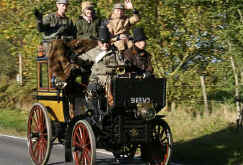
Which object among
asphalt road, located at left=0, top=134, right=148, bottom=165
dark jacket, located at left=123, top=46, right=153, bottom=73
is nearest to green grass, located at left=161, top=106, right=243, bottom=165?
asphalt road, located at left=0, top=134, right=148, bottom=165

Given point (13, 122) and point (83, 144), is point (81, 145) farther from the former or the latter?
point (13, 122)

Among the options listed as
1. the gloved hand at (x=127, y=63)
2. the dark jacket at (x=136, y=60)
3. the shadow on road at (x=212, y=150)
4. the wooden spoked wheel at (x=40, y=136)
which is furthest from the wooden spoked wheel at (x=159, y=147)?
the wooden spoked wheel at (x=40, y=136)

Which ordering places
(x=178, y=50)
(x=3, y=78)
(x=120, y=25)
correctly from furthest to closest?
1. (x=3, y=78)
2. (x=178, y=50)
3. (x=120, y=25)

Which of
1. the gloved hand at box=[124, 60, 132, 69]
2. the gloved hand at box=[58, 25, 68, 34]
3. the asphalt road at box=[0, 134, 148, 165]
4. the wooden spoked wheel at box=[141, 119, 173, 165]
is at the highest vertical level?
the gloved hand at box=[58, 25, 68, 34]

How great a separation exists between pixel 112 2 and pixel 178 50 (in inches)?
83.3

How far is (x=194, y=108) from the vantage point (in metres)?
14.1

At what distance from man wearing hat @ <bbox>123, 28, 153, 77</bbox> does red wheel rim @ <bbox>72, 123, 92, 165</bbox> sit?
112 centimetres

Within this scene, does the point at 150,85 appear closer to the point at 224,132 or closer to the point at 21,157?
the point at 21,157

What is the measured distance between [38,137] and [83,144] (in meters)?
1.63

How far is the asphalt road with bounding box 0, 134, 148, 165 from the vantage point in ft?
28.3

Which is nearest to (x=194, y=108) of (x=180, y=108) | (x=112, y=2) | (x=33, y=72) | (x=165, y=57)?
(x=180, y=108)

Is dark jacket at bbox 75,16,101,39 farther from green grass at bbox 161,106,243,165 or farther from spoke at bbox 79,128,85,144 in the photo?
green grass at bbox 161,106,243,165

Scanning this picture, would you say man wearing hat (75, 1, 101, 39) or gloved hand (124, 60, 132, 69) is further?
man wearing hat (75, 1, 101, 39)

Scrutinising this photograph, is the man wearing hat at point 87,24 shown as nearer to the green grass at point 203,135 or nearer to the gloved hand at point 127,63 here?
the gloved hand at point 127,63
